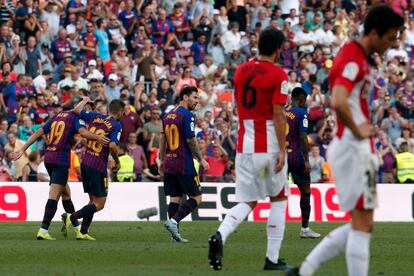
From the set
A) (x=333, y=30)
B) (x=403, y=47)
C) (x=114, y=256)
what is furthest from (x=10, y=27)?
(x=114, y=256)

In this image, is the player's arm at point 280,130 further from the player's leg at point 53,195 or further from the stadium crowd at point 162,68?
the stadium crowd at point 162,68

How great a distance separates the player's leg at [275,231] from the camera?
472 inches

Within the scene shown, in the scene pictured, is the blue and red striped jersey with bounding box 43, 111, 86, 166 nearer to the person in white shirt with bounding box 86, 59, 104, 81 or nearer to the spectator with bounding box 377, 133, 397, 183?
the person in white shirt with bounding box 86, 59, 104, 81

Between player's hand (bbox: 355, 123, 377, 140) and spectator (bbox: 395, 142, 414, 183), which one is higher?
player's hand (bbox: 355, 123, 377, 140)

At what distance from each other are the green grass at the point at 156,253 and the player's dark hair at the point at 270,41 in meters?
2.37

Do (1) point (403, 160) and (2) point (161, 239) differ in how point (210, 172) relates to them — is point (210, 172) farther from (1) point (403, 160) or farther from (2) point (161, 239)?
(2) point (161, 239)

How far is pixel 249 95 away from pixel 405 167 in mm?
15555

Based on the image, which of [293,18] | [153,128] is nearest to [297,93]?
[153,128]

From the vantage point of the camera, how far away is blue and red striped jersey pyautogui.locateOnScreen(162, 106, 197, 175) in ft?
55.5

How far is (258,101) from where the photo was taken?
1214 centimetres

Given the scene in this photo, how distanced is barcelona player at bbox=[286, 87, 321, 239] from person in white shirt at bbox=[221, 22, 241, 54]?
46.3 ft

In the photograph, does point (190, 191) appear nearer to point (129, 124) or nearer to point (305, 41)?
point (129, 124)

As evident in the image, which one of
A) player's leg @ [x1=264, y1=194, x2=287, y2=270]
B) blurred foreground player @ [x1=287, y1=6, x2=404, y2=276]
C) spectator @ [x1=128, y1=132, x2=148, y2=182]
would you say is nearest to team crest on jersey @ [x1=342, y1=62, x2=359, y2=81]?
blurred foreground player @ [x1=287, y1=6, x2=404, y2=276]

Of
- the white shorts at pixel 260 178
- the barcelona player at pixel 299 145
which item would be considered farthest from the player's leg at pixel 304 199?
the white shorts at pixel 260 178
